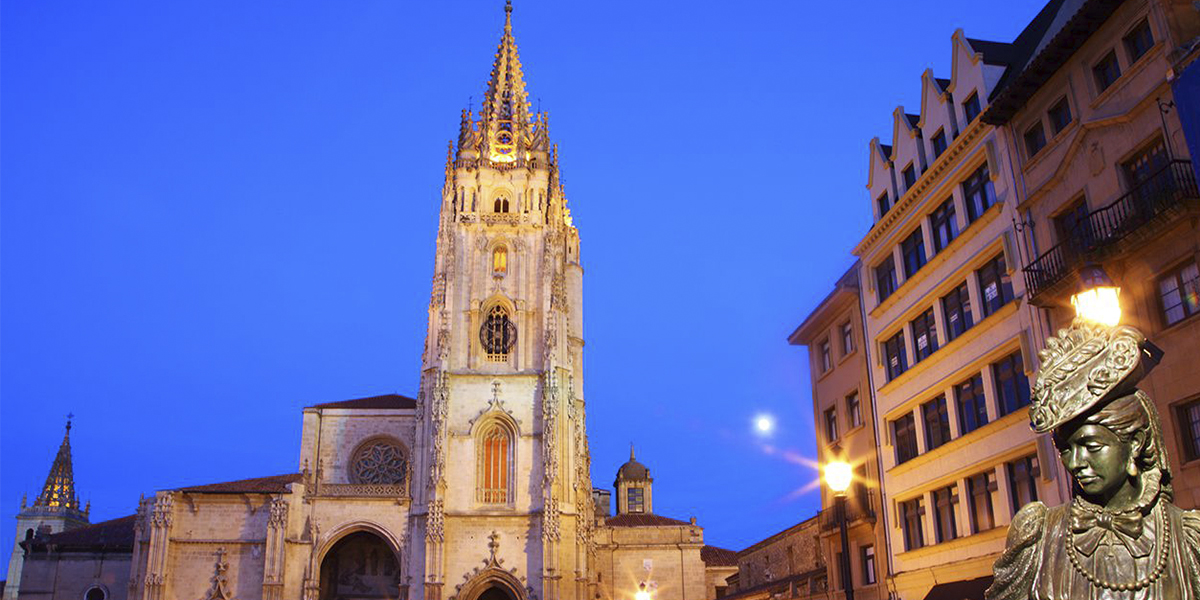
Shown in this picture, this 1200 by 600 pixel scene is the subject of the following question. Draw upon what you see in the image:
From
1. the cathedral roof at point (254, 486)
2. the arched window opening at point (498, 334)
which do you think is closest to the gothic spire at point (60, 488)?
the cathedral roof at point (254, 486)

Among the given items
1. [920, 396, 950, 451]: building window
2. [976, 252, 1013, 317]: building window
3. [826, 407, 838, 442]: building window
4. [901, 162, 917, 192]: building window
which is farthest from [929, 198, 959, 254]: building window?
[826, 407, 838, 442]: building window

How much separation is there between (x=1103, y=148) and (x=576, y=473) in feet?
118

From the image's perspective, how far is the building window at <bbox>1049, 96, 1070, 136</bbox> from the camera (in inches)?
798

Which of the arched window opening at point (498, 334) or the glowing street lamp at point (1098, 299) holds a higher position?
the arched window opening at point (498, 334)

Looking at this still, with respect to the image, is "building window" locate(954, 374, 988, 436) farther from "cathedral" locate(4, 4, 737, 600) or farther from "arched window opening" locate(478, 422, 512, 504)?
"arched window opening" locate(478, 422, 512, 504)

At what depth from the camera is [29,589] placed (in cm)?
5350

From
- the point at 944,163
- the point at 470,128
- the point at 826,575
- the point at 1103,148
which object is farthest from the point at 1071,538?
the point at 470,128

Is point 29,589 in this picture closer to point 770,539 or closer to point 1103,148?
point 770,539

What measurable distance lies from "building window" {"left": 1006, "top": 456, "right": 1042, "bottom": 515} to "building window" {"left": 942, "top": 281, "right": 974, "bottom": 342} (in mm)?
3874

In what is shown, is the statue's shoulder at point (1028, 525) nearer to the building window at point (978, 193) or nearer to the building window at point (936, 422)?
the building window at point (978, 193)

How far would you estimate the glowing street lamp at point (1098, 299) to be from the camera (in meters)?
10.3

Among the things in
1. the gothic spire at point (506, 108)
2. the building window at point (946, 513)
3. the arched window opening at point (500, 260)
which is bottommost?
the building window at point (946, 513)

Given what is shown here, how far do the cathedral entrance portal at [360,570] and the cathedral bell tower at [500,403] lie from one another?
13.4ft

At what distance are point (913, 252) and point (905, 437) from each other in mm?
5301
